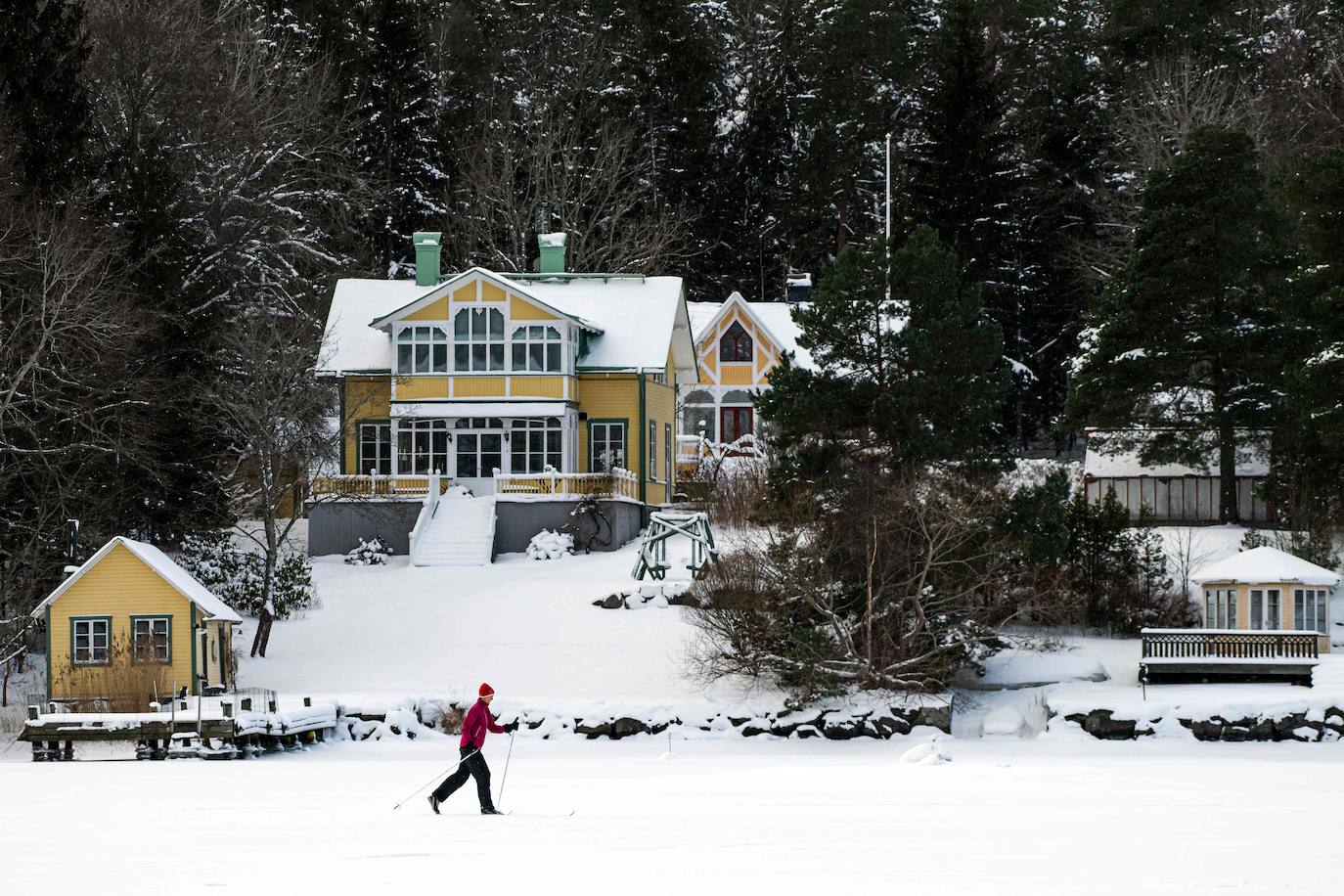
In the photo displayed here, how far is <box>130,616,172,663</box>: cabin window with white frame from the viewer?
31.1 m

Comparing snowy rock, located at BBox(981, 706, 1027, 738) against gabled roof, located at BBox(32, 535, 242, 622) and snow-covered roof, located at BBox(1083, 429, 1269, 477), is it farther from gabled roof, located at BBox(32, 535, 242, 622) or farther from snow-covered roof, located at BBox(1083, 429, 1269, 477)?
gabled roof, located at BBox(32, 535, 242, 622)

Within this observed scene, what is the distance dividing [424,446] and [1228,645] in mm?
19107

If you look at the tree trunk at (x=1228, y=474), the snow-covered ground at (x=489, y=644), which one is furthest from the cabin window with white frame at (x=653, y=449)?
the tree trunk at (x=1228, y=474)

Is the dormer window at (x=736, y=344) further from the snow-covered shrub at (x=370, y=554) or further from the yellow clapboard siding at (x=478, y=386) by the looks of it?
the snow-covered shrub at (x=370, y=554)

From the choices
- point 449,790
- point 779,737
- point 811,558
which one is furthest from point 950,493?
point 449,790

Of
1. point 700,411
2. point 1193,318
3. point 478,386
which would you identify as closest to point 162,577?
point 478,386

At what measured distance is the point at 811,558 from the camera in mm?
31125

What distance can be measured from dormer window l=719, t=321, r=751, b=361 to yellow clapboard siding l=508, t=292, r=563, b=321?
12.4 m

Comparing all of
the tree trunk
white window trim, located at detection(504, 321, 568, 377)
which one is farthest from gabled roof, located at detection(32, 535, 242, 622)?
the tree trunk

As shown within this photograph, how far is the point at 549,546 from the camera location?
132ft

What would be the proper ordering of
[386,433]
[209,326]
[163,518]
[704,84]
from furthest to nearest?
1. [704,84]
2. [386,433]
3. [209,326]
4. [163,518]

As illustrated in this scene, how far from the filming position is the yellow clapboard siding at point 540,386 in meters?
42.5

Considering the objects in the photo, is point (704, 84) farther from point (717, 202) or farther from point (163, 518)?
point (163, 518)

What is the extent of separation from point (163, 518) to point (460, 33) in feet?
98.3
